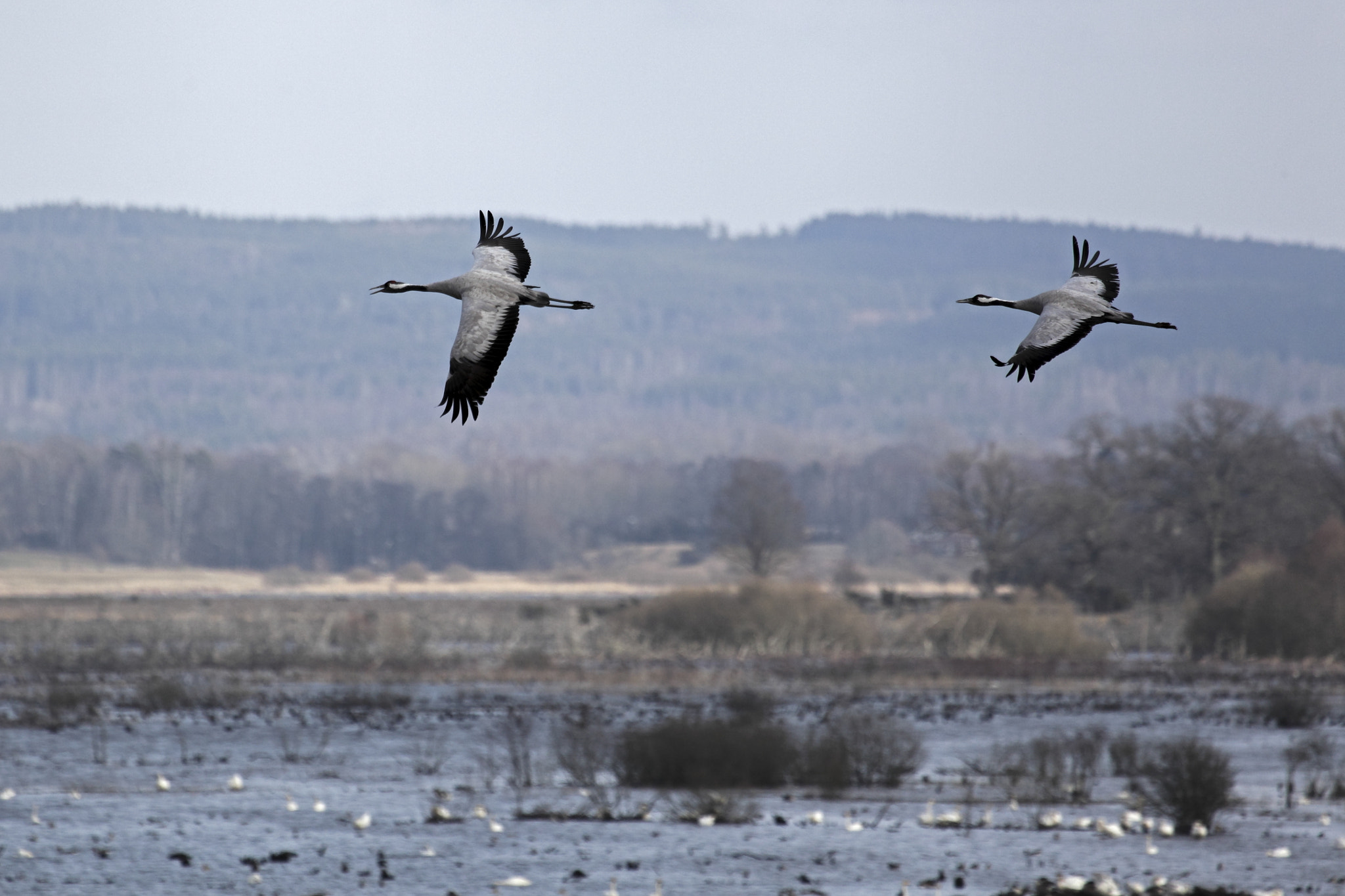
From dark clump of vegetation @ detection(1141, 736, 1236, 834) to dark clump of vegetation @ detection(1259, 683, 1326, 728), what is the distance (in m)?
20.0

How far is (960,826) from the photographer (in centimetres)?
3919

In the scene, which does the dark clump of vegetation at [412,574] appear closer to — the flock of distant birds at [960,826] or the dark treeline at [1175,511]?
the dark treeline at [1175,511]

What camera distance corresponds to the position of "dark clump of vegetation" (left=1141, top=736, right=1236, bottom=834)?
124 feet

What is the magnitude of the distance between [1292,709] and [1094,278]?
47.1 meters

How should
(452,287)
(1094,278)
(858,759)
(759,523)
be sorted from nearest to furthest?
(1094,278)
(452,287)
(858,759)
(759,523)

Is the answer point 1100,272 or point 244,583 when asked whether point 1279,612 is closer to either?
point 1100,272

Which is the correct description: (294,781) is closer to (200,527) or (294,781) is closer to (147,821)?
(147,821)

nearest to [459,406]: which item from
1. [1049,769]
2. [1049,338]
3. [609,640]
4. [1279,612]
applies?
[1049,338]

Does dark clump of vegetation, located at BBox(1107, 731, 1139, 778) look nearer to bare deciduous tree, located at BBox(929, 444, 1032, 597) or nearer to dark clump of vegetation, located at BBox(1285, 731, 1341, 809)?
dark clump of vegetation, located at BBox(1285, 731, 1341, 809)

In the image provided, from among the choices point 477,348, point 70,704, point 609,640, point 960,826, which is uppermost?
point 477,348

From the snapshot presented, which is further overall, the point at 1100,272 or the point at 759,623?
the point at 759,623

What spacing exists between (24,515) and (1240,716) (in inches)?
5672

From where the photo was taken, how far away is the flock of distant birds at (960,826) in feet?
103

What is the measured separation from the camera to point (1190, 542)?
9850cm
